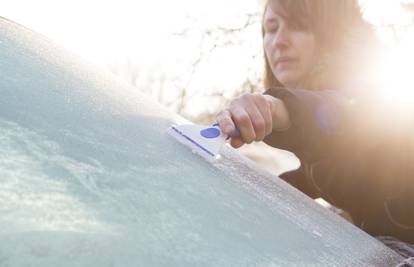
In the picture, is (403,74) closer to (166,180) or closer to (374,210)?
(374,210)

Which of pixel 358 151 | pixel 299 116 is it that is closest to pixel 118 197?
pixel 299 116

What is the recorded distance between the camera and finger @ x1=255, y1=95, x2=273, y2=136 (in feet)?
2.40

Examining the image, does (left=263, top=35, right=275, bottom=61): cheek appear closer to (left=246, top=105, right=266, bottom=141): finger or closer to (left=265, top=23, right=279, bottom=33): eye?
(left=265, top=23, right=279, bottom=33): eye

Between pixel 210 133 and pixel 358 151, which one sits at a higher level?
pixel 210 133

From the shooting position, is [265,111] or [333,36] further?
[333,36]

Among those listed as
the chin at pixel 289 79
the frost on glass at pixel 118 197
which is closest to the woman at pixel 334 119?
the chin at pixel 289 79

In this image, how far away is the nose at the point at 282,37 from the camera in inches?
60.2

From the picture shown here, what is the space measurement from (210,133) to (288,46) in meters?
0.89

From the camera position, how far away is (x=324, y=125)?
918 millimetres

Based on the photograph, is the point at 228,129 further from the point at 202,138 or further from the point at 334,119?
the point at 334,119

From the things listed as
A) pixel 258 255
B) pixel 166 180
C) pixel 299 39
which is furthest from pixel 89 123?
pixel 299 39

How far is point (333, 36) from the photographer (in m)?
1.52

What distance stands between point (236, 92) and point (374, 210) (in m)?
5.41

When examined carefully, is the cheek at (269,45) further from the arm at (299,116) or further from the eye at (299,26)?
the arm at (299,116)
